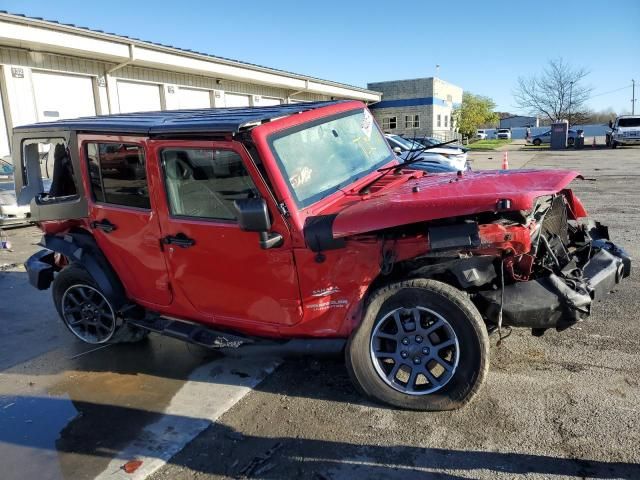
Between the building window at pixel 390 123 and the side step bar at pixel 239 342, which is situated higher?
the building window at pixel 390 123

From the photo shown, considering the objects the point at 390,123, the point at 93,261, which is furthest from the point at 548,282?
the point at 390,123

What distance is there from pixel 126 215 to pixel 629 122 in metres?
36.5

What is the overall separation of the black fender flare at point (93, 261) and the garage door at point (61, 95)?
10.9 meters

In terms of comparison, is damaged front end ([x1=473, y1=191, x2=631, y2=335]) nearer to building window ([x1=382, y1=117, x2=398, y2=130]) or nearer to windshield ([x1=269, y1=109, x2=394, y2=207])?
windshield ([x1=269, y1=109, x2=394, y2=207])

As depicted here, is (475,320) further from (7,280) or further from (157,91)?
(157,91)

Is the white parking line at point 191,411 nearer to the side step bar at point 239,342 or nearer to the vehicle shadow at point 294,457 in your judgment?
the vehicle shadow at point 294,457

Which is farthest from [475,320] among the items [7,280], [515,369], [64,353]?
[7,280]

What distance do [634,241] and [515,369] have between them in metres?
4.74

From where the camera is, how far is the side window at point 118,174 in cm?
377

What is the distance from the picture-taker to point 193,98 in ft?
62.8

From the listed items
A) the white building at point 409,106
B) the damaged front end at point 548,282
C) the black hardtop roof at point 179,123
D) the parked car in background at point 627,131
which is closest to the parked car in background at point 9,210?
the black hardtop roof at point 179,123

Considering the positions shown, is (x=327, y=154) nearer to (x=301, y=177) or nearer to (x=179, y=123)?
(x=301, y=177)

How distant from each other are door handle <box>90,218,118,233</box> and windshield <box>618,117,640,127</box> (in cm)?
3623

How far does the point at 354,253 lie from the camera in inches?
124
